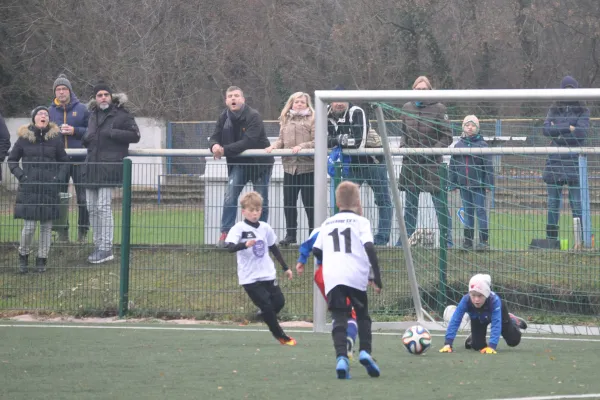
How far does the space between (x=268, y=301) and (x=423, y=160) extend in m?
2.93

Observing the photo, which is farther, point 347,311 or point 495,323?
point 495,323

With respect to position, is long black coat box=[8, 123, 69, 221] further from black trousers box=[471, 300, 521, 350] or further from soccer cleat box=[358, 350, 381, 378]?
soccer cleat box=[358, 350, 381, 378]

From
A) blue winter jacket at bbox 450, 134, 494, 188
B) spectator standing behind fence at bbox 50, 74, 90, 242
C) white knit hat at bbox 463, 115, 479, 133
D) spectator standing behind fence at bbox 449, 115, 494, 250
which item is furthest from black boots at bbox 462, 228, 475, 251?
spectator standing behind fence at bbox 50, 74, 90, 242

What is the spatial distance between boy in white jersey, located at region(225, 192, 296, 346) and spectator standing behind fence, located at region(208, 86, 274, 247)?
2.13 meters

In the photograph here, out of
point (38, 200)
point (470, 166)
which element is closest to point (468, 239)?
point (470, 166)

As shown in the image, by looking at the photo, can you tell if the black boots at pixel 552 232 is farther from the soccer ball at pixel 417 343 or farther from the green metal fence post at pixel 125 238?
the green metal fence post at pixel 125 238

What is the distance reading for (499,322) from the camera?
27.2ft

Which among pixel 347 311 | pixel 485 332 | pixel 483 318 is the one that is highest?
pixel 347 311

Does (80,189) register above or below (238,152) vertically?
below

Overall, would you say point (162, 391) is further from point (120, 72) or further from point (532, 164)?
point (120, 72)

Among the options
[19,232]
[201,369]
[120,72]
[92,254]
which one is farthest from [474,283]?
[120,72]

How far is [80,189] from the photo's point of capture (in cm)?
1156

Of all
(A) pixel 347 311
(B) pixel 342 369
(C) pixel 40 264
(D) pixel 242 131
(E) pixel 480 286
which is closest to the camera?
(B) pixel 342 369

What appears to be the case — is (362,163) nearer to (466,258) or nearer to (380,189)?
(380,189)
